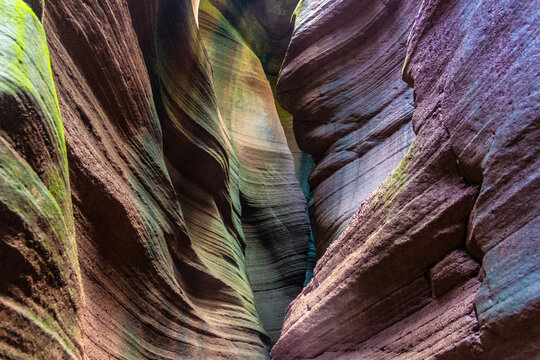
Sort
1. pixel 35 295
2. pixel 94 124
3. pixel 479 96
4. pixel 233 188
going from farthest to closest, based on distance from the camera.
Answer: pixel 233 188
pixel 94 124
pixel 479 96
pixel 35 295

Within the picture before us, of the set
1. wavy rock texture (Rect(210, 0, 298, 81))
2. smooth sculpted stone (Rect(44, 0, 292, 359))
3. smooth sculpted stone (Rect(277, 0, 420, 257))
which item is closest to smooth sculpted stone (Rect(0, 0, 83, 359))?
smooth sculpted stone (Rect(44, 0, 292, 359))

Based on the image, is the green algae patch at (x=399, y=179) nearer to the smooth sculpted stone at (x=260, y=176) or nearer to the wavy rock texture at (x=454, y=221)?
the wavy rock texture at (x=454, y=221)

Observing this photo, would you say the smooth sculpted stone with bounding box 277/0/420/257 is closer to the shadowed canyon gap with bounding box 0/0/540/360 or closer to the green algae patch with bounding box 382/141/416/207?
the shadowed canyon gap with bounding box 0/0/540/360

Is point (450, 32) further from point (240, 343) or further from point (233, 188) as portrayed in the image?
point (233, 188)

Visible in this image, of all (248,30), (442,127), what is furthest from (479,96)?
(248,30)

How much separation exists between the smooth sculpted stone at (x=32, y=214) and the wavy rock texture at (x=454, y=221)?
270 centimetres

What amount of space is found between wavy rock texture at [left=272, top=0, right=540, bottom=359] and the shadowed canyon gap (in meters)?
0.02

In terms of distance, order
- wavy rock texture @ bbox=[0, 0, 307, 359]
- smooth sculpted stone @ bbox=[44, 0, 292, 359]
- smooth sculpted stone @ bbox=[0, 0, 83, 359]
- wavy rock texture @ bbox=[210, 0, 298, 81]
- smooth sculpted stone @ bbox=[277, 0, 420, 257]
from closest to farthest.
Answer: smooth sculpted stone @ bbox=[0, 0, 83, 359], wavy rock texture @ bbox=[0, 0, 307, 359], smooth sculpted stone @ bbox=[44, 0, 292, 359], smooth sculpted stone @ bbox=[277, 0, 420, 257], wavy rock texture @ bbox=[210, 0, 298, 81]

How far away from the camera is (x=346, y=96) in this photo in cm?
931

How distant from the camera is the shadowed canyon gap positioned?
2.95 metres

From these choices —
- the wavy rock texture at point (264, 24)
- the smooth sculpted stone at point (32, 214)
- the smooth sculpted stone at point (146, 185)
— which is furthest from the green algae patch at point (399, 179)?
the wavy rock texture at point (264, 24)

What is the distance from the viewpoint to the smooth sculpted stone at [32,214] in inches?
96.3

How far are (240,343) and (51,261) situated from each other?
5274 millimetres

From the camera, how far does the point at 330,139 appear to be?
371 inches
